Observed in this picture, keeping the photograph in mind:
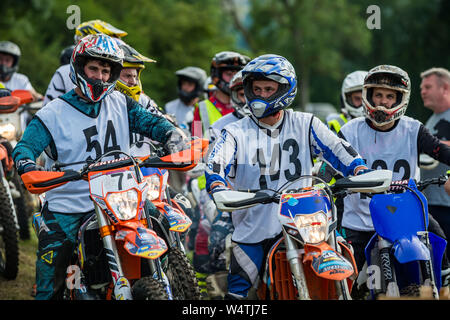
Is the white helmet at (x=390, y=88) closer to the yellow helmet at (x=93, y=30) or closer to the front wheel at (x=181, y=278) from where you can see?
the front wheel at (x=181, y=278)

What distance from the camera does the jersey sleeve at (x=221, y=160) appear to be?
5.27 meters

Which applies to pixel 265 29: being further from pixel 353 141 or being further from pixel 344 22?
pixel 353 141

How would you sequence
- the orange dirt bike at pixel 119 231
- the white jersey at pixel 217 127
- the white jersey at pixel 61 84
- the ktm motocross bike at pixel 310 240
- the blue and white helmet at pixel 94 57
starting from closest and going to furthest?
1. the ktm motocross bike at pixel 310 240
2. the orange dirt bike at pixel 119 231
3. the blue and white helmet at pixel 94 57
4. the white jersey at pixel 217 127
5. the white jersey at pixel 61 84

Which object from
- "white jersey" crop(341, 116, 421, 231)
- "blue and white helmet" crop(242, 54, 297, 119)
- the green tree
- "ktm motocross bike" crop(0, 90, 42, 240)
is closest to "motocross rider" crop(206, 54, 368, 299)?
"blue and white helmet" crop(242, 54, 297, 119)

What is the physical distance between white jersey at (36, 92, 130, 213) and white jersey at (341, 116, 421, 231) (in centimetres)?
232

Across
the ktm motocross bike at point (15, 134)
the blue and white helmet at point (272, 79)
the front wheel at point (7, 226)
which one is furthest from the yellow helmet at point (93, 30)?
the blue and white helmet at point (272, 79)

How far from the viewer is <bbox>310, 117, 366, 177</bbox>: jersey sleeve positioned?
5.54 m

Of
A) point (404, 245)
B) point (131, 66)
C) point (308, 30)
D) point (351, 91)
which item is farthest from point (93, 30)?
point (308, 30)

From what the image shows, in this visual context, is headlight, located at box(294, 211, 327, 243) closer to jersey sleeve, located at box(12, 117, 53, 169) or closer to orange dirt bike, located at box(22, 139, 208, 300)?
orange dirt bike, located at box(22, 139, 208, 300)

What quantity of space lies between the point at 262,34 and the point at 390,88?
46616 mm

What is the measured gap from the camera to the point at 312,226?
4762mm

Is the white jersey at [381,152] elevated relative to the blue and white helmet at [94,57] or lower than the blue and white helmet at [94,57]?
lower

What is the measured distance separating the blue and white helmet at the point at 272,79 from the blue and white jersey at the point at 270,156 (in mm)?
188

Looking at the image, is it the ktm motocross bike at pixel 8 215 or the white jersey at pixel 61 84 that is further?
the white jersey at pixel 61 84
